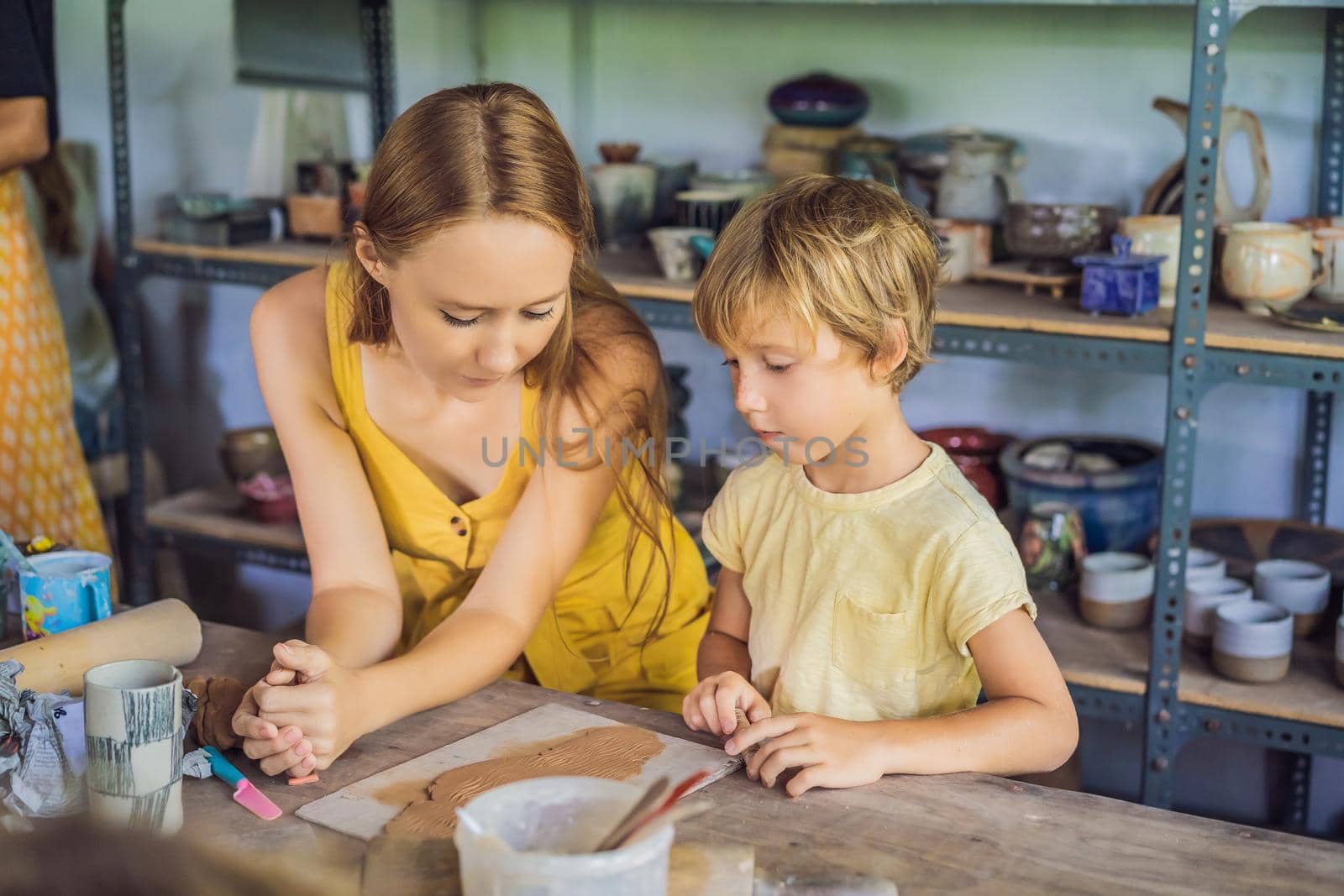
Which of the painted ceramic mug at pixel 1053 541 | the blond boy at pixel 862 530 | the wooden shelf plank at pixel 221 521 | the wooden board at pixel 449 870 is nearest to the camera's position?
the wooden board at pixel 449 870

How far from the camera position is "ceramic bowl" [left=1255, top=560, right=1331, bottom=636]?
1947mm

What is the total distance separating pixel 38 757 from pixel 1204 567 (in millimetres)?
1615

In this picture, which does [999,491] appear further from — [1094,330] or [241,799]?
[241,799]

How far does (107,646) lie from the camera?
3.89 feet

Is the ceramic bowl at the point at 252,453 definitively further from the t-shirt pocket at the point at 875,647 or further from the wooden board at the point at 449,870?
the wooden board at the point at 449,870

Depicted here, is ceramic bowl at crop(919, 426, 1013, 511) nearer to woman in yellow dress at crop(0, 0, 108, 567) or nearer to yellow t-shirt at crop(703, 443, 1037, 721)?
yellow t-shirt at crop(703, 443, 1037, 721)

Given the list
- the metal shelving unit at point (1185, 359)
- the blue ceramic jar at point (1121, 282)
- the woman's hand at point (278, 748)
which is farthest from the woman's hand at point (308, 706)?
the blue ceramic jar at point (1121, 282)

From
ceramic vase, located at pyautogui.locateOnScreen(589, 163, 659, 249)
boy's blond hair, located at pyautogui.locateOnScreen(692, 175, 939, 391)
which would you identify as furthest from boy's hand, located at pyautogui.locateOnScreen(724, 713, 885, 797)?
ceramic vase, located at pyautogui.locateOnScreen(589, 163, 659, 249)

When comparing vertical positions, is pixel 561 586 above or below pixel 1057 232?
below

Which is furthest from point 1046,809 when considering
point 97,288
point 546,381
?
point 97,288

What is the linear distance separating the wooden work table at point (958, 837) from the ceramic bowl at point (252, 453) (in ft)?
5.14

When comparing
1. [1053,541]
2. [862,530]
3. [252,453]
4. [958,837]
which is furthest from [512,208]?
[252,453]

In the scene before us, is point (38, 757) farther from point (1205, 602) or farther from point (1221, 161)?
point (1221, 161)

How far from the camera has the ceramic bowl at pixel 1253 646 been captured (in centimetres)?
182
